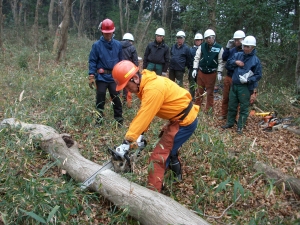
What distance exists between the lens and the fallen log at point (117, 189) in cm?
254

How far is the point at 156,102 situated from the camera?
112 inches

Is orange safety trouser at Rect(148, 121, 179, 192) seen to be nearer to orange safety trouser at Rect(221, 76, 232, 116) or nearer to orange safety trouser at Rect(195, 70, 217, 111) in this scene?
orange safety trouser at Rect(195, 70, 217, 111)

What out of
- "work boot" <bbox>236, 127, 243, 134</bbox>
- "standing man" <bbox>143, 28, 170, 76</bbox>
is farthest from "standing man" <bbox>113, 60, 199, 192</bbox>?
"standing man" <bbox>143, 28, 170, 76</bbox>

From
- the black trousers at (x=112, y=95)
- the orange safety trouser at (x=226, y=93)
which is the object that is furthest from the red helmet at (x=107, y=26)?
the orange safety trouser at (x=226, y=93)

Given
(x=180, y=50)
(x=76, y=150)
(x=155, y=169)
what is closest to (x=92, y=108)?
(x=76, y=150)

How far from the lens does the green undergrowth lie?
2629mm

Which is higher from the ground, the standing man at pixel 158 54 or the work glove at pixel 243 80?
the standing man at pixel 158 54

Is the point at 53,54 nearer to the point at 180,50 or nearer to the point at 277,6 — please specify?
the point at 180,50

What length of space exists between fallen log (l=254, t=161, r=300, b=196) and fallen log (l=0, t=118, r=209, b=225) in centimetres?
147

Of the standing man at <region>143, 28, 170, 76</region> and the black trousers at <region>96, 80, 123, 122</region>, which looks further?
the standing man at <region>143, 28, 170, 76</region>

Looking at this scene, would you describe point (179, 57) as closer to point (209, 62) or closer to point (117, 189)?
point (209, 62)

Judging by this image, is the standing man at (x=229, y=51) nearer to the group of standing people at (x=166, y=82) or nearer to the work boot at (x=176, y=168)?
the group of standing people at (x=166, y=82)

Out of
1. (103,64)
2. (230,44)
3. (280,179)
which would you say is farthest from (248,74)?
(103,64)

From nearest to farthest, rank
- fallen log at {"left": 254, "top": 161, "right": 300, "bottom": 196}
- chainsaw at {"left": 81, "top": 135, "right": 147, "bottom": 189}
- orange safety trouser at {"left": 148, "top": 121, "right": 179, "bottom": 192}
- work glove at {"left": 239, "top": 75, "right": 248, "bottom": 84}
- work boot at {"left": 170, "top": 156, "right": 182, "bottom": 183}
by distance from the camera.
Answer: chainsaw at {"left": 81, "top": 135, "right": 147, "bottom": 189}
orange safety trouser at {"left": 148, "top": 121, "right": 179, "bottom": 192}
fallen log at {"left": 254, "top": 161, "right": 300, "bottom": 196}
work boot at {"left": 170, "top": 156, "right": 182, "bottom": 183}
work glove at {"left": 239, "top": 75, "right": 248, "bottom": 84}
